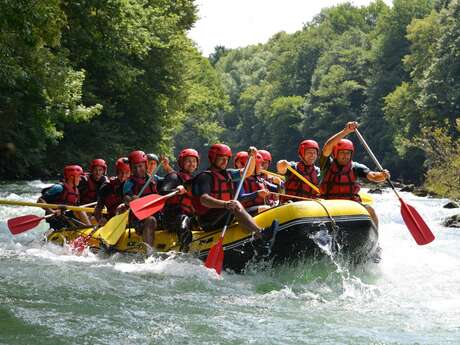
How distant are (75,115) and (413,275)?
435 inches

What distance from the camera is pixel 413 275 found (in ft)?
29.0

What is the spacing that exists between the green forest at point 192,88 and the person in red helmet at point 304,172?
4786 millimetres

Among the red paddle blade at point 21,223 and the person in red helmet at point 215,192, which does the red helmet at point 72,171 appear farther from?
the person in red helmet at point 215,192

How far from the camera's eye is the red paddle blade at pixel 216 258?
25.7ft

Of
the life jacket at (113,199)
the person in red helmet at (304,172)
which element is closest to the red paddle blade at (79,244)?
the life jacket at (113,199)

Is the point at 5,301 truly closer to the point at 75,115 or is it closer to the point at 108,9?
the point at 75,115

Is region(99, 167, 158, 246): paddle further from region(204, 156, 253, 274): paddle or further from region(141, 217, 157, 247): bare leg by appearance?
region(204, 156, 253, 274): paddle

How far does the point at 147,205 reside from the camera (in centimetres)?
862

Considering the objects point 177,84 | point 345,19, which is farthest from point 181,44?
point 345,19

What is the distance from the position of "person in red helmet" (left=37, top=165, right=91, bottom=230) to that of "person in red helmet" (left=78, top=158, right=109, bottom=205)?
382 mm

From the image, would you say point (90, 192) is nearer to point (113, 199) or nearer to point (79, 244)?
point (113, 199)

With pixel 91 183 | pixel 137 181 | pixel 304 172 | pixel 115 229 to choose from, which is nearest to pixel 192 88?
pixel 91 183

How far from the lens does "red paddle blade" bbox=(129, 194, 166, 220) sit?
851 centimetres

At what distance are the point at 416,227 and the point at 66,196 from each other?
16.9ft
